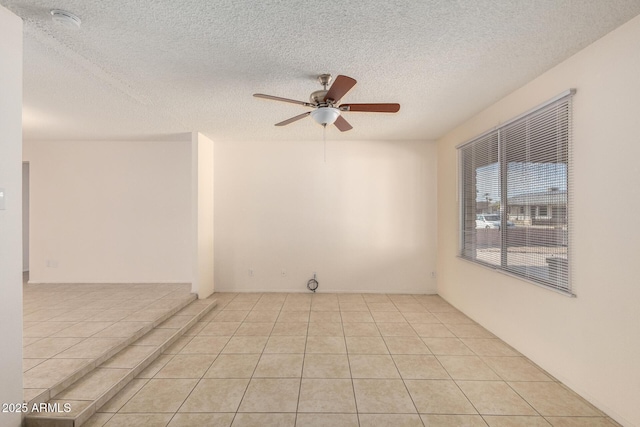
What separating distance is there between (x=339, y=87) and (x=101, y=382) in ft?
9.56

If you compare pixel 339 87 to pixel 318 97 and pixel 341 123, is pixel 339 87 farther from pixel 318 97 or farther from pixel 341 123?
pixel 341 123

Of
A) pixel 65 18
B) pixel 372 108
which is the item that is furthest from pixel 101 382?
pixel 372 108

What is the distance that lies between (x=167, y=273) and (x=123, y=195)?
1.60m

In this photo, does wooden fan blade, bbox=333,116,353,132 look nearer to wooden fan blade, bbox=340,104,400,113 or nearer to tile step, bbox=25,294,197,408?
wooden fan blade, bbox=340,104,400,113

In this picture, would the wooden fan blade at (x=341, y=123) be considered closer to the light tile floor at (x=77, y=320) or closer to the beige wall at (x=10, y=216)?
the beige wall at (x=10, y=216)

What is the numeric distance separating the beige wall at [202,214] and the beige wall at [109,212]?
55 cm

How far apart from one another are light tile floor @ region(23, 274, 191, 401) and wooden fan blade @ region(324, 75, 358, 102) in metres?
2.95

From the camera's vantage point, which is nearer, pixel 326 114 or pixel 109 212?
pixel 326 114

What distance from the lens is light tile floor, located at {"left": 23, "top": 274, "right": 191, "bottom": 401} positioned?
7.64 feet

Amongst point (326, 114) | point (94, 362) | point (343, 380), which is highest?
point (326, 114)

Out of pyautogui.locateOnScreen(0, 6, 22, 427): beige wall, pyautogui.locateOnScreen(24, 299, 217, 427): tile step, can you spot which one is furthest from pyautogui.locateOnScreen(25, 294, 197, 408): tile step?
pyautogui.locateOnScreen(0, 6, 22, 427): beige wall

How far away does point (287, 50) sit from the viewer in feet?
7.27

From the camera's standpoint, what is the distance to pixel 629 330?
185 cm

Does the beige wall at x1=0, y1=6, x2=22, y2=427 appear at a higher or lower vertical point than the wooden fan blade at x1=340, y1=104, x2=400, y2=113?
lower
